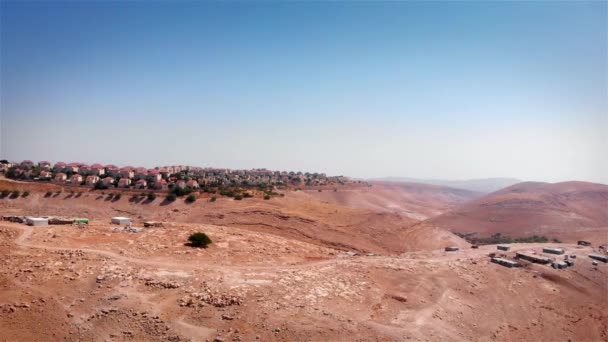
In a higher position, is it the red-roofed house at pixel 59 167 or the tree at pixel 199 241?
the red-roofed house at pixel 59 167

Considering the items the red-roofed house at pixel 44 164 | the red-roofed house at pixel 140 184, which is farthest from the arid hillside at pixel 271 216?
the red-roofed house at pixel 44 164

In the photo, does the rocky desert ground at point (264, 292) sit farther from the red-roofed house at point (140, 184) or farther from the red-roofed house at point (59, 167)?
the red-roofed house at point (59, 167)

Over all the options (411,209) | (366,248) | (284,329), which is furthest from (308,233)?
(411,209)

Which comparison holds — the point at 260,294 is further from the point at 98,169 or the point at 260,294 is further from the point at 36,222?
the point at 98,169

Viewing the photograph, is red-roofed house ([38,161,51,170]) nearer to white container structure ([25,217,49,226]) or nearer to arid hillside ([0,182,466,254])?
arid hillside ([0,182,466,254])

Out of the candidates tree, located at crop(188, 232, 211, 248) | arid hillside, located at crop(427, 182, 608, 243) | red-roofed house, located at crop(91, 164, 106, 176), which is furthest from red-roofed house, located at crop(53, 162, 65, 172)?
arid hillside, located at crop(427, 182, 608, 243)

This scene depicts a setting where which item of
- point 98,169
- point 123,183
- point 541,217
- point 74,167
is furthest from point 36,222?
point 541,217
